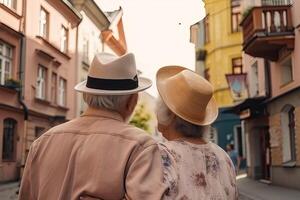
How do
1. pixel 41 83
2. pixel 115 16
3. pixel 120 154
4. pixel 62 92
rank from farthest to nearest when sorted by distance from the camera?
pixel 115 16 → pixel 62 92 → pixel 41 83 → pixel 120 154

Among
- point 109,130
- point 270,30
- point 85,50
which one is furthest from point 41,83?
point 109,130

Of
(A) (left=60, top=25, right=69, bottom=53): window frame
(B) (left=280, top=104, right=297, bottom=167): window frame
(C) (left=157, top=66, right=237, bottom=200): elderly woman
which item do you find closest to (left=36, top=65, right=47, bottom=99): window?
(A) (left=60, top=25, right=69, bottom=53): window frame

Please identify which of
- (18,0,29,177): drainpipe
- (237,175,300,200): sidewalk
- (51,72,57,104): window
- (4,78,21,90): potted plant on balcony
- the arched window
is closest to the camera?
(237,175,300,200): sidewalk

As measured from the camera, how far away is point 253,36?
1797 centimetres

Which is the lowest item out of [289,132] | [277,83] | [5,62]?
[289,132]

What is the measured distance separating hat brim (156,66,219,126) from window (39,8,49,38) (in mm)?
22210

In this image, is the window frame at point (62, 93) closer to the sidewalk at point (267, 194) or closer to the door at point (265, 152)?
the door at point (265, 152)

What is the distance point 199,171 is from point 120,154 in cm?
74

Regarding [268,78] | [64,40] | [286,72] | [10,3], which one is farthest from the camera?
[64,40]

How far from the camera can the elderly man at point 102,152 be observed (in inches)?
80.3

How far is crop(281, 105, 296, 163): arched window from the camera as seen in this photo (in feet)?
59.4

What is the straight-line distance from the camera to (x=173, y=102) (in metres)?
2.85

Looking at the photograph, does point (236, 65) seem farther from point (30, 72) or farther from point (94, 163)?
point (94, 163)

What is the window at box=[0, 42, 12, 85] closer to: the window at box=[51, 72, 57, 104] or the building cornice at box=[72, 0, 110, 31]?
the window at box=[51, 72, 57, 104]
